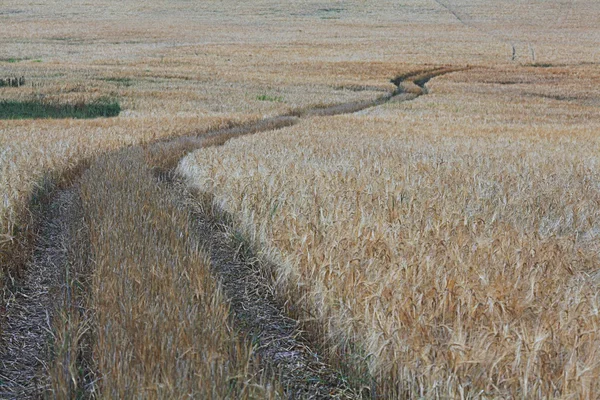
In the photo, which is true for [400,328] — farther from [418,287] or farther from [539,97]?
[539,97]

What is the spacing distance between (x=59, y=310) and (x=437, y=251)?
2.41 meters

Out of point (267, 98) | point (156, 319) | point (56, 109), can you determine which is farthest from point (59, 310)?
point (267, 98)

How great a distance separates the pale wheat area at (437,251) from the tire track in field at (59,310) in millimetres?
214

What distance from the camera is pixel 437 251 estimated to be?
164 inches

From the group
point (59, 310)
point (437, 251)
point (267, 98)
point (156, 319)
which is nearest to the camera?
point (156, 319)

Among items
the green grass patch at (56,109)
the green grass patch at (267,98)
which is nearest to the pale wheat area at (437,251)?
the green grass patch at (56,109)

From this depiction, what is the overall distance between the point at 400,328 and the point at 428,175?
427cm

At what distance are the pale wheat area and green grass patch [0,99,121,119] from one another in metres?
11.1

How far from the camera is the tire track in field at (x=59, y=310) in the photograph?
3.30 m

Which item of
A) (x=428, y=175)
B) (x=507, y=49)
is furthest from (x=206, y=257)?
(x=507, y=49)

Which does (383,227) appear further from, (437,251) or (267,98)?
(267,98)

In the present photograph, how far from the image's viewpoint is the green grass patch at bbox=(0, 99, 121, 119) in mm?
19500

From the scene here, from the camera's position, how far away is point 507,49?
52.8m

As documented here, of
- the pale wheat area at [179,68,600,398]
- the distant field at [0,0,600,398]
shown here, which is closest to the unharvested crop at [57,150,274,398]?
the distant field at [0,0,600,398]
